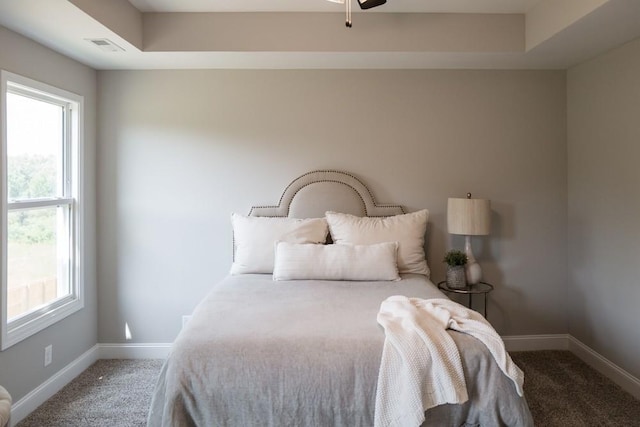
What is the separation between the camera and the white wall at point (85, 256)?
101 inches

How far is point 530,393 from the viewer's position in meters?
2.89

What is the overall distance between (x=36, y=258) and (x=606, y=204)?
4.04 metres

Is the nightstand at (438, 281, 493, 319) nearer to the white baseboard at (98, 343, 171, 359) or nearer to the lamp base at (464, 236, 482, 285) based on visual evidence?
the lamp base at (464, 236, 482, 285)

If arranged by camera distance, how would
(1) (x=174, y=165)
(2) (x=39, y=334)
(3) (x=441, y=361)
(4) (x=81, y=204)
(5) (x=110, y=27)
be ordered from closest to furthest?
(3) (x=441, y=361), (5) (x=110, y=27), (2) (x=39, y=334), (4) (x=81, y=204), (1) (x=174, y=165)

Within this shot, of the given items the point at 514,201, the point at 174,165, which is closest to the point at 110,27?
the point at 174,165

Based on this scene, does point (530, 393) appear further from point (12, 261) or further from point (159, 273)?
point (12, 261)

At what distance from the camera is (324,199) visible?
349 centimetres

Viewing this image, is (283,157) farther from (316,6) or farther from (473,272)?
(473,272)

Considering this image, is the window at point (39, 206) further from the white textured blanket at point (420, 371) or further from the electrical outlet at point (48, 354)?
the white textured blanket at point (420, 371)

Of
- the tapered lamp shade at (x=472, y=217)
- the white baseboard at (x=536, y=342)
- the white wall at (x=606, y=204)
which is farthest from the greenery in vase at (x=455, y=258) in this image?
the white wall at (x=606, y=204)

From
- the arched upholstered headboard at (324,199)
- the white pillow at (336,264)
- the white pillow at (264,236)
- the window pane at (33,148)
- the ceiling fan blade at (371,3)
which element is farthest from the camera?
the arched upholstered headboard at (324,199)

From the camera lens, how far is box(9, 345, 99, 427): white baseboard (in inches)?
102

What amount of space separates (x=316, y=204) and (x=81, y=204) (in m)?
1.80

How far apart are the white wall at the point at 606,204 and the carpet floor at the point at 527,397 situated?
0.96ft
